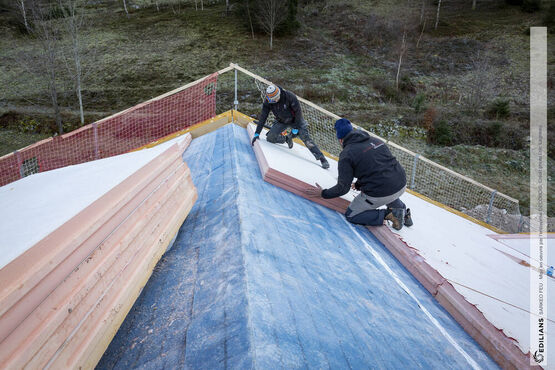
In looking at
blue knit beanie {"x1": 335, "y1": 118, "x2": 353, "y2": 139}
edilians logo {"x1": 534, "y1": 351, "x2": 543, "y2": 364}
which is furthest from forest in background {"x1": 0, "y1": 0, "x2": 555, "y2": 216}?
edilians logo {"x1": 534, "y1": 351, "x2": 543, "y2": 364}

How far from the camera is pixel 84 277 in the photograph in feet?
5.81

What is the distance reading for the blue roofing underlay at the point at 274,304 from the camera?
1.81m

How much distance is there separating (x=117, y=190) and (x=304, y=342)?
162cm

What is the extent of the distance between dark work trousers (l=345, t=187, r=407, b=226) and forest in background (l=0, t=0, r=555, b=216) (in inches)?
383

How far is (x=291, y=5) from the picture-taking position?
3130cm

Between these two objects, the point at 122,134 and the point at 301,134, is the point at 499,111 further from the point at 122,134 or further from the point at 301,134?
the point at 122,134

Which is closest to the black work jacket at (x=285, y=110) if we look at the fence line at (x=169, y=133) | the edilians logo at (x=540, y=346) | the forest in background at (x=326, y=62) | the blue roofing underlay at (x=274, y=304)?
the fence line at (x=169, y=133)

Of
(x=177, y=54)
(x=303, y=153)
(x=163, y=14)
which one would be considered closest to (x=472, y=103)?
(x=303, y=153)

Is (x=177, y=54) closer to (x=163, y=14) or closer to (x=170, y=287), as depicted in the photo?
(x=163, y=14)

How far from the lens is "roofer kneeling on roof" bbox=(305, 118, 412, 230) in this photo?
373cm

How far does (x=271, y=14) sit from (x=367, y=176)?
30.4 metres

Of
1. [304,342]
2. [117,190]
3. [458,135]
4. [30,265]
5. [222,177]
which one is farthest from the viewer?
[458,135]

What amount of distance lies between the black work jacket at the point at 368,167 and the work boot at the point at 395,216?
0.41 m

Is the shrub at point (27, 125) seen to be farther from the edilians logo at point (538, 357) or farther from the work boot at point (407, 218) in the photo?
the edilians logo at point (538, 357)
